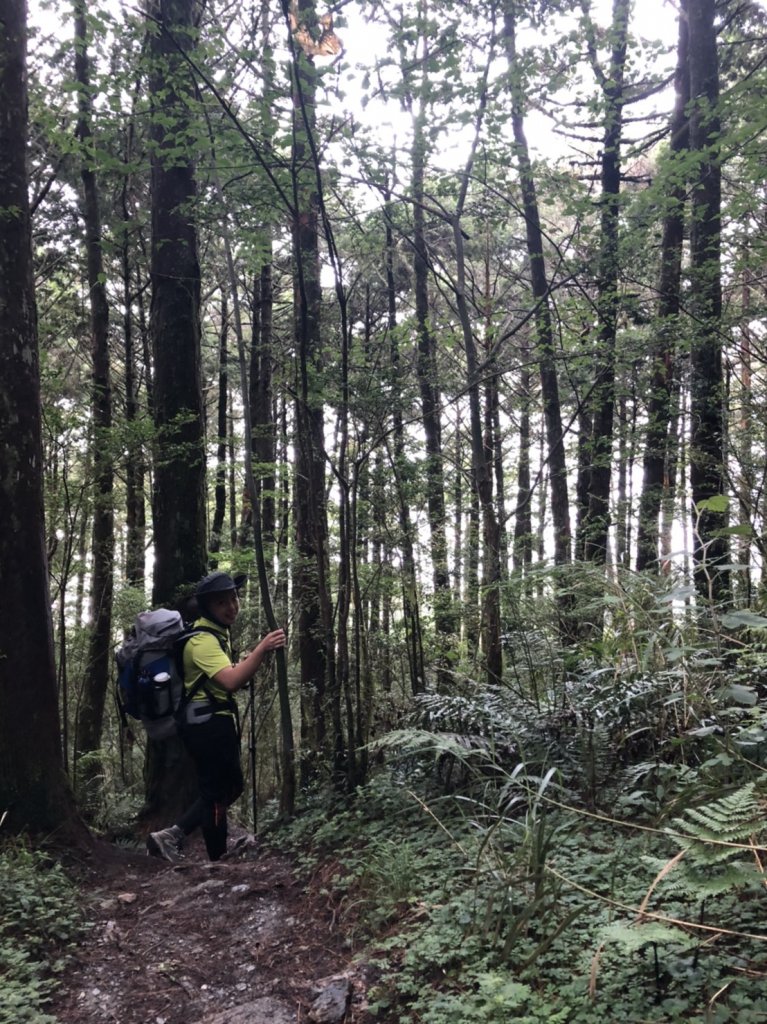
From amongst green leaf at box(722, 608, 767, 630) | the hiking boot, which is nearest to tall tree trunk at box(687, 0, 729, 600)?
green leaf at box(722, 608, 767, 630)

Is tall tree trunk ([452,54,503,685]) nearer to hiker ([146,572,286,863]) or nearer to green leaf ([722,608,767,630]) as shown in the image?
hiker ([146,572,286,863])

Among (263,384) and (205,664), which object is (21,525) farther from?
(263,384)

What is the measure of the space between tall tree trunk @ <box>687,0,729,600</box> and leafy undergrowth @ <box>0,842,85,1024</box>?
643 centimetres

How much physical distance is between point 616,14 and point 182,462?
22.9 ft

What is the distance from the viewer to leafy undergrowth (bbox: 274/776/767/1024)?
7.51 ft

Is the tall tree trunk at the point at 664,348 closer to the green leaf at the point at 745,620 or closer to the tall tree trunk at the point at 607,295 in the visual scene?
the tall tree trunk at the point at 607,295

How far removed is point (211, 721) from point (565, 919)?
337 cm

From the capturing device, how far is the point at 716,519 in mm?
6805

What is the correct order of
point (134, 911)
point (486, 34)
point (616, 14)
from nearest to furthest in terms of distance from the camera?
1. point (134, 911)
2. point (486, 34)
3. point (616, 14)

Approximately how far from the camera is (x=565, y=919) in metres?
2.65

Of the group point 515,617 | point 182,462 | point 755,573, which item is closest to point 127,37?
point 182,462

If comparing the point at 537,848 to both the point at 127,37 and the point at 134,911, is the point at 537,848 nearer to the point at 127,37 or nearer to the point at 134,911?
the point at 134,911

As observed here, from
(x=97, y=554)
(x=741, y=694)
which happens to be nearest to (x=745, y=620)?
(x=741, y=694)

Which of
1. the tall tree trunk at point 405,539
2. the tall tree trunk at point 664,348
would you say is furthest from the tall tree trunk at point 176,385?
the tall tree trunk at point 664,348
